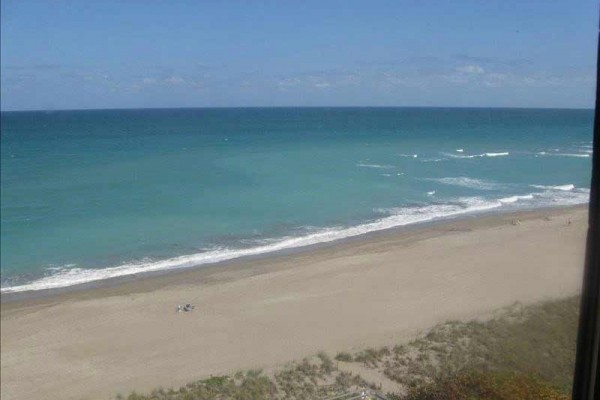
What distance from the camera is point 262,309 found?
10.2 metres

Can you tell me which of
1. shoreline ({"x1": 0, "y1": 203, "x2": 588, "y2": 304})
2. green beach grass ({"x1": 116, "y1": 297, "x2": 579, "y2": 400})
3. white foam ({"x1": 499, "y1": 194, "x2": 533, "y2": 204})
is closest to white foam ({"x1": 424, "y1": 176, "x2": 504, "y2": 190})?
white foam ({"x1": 499, "y1": 194, "x2": 533, "y2": 204})

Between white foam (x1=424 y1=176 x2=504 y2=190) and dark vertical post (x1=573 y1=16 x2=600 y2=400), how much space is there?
2418cm

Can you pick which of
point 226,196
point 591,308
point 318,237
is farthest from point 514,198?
point 591,308

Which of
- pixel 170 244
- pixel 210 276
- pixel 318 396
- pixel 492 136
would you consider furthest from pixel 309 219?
pixel 492 136

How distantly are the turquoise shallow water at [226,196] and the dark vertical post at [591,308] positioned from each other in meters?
1.66

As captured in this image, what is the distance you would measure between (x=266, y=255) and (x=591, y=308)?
44.5 ft

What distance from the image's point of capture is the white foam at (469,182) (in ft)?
81.8

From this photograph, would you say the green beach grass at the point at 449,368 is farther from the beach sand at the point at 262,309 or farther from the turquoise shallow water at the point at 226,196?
the turquoise shallow water at the point at 226,196

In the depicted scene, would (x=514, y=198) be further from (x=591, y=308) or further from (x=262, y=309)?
(x=591, y=308)

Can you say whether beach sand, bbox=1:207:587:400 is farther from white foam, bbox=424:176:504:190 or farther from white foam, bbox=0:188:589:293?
white foam, bbox=424:176:504:190

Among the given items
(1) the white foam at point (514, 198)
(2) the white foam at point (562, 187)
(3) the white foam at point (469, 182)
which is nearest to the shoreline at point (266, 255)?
(1) the white foam at point (514, 198)

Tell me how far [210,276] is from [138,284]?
1.40 meters

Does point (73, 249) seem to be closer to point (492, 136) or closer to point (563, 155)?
point (563, 155)

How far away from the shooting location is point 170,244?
51.9ft
